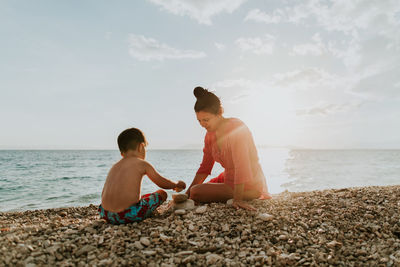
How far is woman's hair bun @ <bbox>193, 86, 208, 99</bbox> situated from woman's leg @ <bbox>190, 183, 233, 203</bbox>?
178 centimetres

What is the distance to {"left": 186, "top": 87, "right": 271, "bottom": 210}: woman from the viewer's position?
4.46 m

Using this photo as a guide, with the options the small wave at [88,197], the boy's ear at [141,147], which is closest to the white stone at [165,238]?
the boy's ear at [141,147]

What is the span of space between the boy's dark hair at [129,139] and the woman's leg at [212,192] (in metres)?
1.59

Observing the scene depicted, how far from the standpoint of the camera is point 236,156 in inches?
179

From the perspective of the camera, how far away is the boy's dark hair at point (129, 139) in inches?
162

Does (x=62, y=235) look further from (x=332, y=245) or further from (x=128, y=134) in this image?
(x=332, y=245)

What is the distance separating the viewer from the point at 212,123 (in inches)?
180

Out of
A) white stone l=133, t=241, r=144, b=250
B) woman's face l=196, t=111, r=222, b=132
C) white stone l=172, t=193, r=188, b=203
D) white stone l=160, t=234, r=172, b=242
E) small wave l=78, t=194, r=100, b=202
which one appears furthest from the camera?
small wave l=78, t=194, r=100, b=202

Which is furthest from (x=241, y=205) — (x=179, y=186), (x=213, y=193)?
(x=179, y=186)

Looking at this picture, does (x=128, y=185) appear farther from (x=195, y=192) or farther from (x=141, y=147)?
(x=195, y=192)

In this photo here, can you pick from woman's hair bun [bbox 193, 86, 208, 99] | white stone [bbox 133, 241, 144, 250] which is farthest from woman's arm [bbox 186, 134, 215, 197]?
white stone [bbox 133, 241, 144, 250]

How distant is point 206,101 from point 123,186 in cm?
195

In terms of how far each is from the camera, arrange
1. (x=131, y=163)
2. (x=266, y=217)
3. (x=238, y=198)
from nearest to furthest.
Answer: (x=266, y=217) < (x=131, y=163) < (x=238, y=198)

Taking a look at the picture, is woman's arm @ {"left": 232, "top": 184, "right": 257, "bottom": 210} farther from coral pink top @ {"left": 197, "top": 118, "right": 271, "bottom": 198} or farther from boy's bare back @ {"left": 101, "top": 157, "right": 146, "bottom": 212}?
boy's bare back @ {"left": 101, "top": 157, "right": 146, "bottom": 212}
